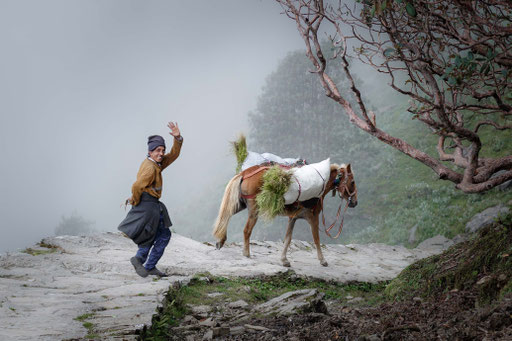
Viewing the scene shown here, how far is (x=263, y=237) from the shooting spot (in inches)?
Result: 987

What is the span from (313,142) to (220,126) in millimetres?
65543

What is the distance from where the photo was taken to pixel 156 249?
677cm

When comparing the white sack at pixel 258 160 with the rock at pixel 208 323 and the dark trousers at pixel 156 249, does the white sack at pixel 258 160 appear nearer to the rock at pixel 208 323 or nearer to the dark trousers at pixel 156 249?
the dark trousers at pixel 156 249

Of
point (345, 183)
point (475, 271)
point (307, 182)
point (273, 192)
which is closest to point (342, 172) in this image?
point (345, 183)

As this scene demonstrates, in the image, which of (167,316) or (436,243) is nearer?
(167,316)

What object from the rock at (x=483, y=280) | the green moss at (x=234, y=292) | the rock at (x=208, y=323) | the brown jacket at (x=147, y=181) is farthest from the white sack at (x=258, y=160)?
the rock at (x=483, y=280)

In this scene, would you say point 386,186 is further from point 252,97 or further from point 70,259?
point 252,97

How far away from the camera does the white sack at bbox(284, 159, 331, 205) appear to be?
822cm

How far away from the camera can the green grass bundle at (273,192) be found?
8.01m

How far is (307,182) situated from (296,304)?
368cm

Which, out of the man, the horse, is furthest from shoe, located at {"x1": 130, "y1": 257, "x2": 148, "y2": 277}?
the horse

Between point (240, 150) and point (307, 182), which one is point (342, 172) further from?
point (240, 150)

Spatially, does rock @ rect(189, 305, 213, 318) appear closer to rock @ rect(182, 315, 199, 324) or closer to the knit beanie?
rock @ rect(182, 315, 199, 324)

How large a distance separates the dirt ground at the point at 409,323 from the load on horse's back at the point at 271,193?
354cm
